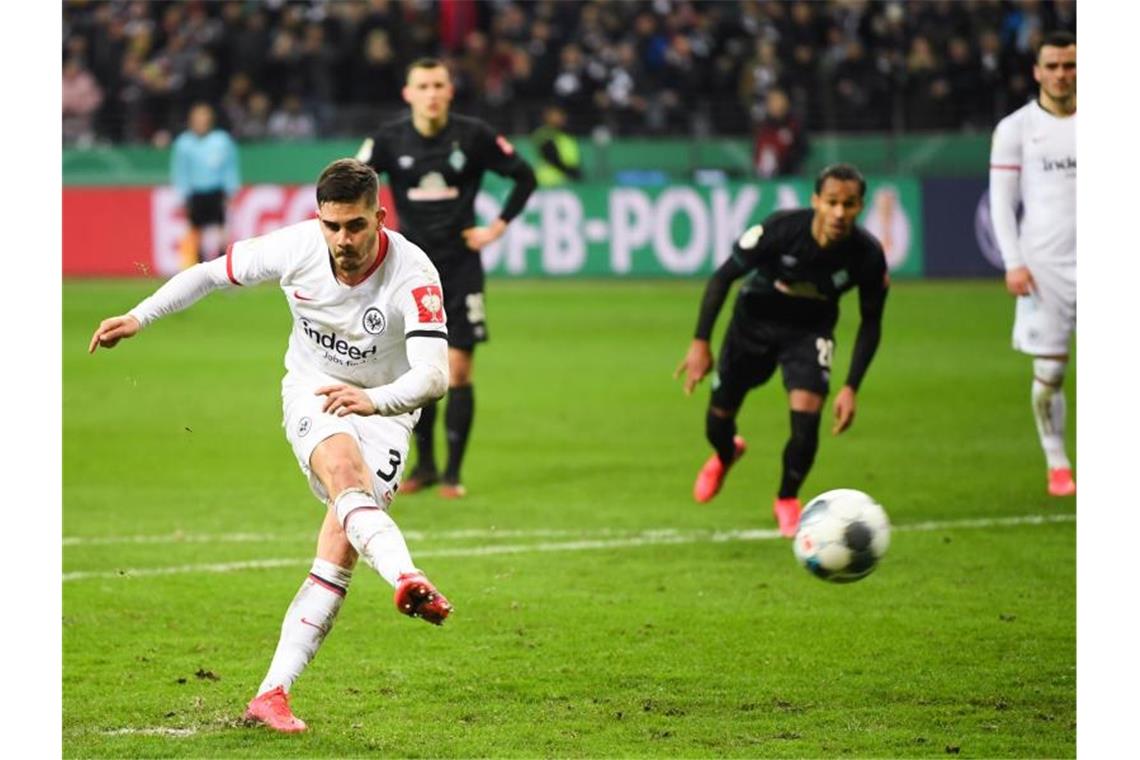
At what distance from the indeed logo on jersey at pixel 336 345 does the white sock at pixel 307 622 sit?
0.68 meters

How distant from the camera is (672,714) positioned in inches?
232

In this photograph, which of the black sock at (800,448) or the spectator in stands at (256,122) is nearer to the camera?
the black sock at (800,448)

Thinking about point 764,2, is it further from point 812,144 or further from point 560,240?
point 560,240

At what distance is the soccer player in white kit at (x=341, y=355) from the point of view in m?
5.55

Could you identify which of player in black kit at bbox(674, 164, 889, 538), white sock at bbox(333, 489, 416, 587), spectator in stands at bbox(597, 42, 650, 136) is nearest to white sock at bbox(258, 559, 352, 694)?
white sock at bbox(333, 489, 416, 587)

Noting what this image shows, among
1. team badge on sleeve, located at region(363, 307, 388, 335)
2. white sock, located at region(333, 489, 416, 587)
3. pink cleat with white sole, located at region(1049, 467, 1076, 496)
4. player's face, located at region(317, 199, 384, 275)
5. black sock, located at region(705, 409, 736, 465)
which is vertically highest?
player's face, located at region(317, 199, 384, 275)

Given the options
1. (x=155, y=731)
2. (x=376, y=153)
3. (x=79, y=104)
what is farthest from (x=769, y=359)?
(x=79, y=104)

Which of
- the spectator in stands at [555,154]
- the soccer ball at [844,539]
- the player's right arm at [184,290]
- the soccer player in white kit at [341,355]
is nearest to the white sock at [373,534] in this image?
the soccer player in white kit at [341,355]

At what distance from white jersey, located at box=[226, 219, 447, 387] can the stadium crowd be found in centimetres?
1683

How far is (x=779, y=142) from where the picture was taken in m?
22.5

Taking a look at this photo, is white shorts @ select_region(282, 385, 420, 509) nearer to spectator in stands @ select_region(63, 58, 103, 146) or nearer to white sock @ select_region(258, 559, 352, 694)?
white sock @ select_region(258, 559, 352, 694)

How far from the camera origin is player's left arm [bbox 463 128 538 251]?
33.0 feet

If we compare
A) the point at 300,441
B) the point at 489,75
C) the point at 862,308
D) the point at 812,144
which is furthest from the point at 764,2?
the point at 300,441

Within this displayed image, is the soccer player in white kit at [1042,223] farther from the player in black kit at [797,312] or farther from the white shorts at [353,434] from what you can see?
the white shorts at [353,434]
